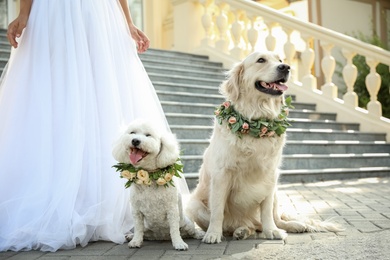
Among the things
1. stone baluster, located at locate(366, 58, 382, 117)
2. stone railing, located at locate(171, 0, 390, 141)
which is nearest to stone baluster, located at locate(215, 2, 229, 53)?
stone railing, located at locate(171, 0, 390, 141)

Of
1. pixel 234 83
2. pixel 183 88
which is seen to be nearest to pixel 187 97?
pixel 183 88

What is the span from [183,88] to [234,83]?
4.41 meters

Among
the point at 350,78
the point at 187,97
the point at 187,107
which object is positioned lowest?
the point at 187,107

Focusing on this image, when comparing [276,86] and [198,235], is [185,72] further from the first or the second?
[198,235]

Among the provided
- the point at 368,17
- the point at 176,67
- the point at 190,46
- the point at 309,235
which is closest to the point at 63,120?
the point at 309,235

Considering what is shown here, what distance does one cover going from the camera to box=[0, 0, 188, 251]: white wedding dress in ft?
9.96

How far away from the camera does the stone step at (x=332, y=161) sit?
21.6 ft

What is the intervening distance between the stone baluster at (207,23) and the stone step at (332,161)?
379 cm

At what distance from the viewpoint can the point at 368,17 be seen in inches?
515

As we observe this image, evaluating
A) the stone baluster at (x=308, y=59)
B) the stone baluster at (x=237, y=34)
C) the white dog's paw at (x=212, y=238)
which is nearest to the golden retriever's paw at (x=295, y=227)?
the white dog's paw at (x=212, y=238)

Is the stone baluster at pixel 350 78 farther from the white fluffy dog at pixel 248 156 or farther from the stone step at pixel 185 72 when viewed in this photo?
the white fluffy dog at pixel 248 156

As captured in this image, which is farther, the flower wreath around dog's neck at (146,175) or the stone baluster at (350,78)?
the stone baluster at (350,78)

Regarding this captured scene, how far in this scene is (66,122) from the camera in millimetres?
3289

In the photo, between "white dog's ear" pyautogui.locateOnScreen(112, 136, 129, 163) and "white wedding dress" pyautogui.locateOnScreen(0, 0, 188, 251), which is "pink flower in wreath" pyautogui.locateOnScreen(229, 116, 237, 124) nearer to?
"white wedding dress" pyautogui.locateOnScreen(0, 0, 188, 251)
